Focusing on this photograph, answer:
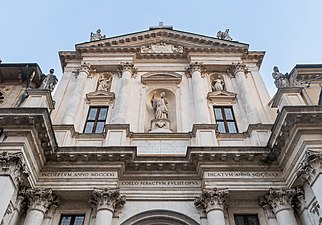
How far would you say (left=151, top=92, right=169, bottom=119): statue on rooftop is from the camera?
17.3 metres

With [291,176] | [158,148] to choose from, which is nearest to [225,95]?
[158,148]

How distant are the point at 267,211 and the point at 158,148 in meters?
5.27

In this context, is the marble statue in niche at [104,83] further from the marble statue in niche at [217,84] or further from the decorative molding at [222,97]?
the marble statue in niche at [217,84]

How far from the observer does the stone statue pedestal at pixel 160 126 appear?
16391 millimetres

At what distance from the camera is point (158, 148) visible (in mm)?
15312

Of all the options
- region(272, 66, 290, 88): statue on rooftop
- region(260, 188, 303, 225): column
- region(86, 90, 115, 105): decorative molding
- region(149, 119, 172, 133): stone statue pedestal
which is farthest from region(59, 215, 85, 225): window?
region(272, 66, 290, 88): statue on rooftop

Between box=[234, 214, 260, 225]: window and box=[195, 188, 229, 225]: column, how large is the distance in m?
0.94

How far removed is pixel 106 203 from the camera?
12.6 meters

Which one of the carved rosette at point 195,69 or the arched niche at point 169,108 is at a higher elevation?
the carved rosette at point 195,69

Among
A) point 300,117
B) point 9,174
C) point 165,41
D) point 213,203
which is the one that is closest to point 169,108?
point 165,41

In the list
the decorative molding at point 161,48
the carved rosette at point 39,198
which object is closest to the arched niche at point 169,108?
the decorative molding at point 161,48

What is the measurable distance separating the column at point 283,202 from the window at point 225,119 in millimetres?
4266

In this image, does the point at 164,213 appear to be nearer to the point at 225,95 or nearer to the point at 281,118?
the point at 281,118

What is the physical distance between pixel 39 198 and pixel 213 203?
6520 mm
